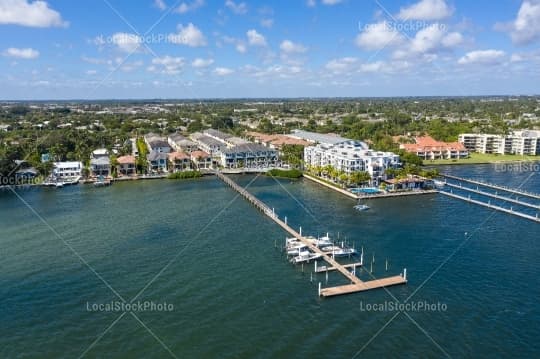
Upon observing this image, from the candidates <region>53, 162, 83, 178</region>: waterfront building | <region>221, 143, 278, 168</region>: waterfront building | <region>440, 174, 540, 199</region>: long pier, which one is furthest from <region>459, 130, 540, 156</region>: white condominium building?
<region>53, 162, 83, 178</region>: waterfront building

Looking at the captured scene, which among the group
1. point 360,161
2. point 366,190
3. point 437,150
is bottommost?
point 366,190

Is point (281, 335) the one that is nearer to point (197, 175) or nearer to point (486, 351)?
point (486, 351)

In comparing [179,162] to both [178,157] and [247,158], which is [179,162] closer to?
[178,157]

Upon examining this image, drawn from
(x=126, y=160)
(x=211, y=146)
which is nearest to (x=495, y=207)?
(x=126, y=160)

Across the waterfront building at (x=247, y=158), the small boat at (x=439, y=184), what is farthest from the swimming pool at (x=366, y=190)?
the waterfront building at (x=247, y=158)

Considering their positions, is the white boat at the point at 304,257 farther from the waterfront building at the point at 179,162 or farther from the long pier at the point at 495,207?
the waterfront building at the point at 179,162

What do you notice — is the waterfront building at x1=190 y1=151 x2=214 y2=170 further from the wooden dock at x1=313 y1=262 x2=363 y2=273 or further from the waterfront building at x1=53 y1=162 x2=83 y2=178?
the wooden dock at x1=313 y1=262 x2=363 y2=273
